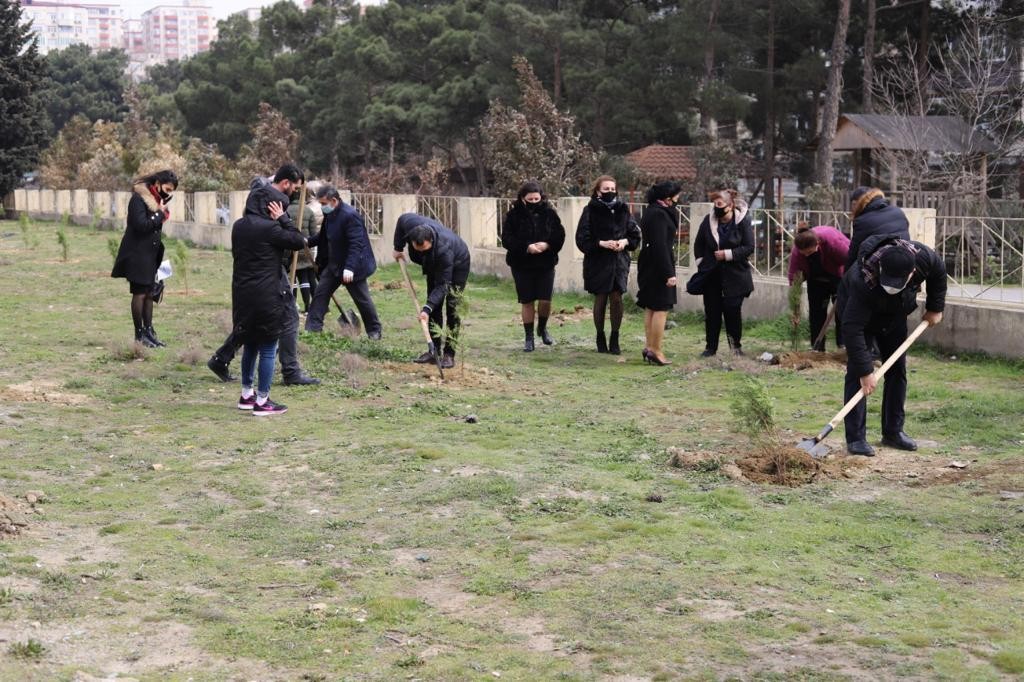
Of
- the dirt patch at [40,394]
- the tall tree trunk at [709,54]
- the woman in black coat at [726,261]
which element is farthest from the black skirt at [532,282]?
the tall tree trunk at [709,54]

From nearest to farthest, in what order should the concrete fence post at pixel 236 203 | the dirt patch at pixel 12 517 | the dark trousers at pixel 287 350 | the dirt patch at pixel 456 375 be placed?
1. the dirt patch at pixel 12 517
2. the dark trousers at pixel 287 350
3. the dirt patch at pixel 456 375
4. the concrete fence post at pixel 236 203

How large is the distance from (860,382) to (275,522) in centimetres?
363

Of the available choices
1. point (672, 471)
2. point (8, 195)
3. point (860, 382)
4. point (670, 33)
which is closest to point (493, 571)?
point (672, 471)

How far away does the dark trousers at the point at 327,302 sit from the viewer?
1335 cm

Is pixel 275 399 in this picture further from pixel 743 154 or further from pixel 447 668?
pixel 743 154

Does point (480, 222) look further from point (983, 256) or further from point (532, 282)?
point (983, 256)

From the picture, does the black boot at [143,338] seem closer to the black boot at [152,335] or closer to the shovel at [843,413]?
the black boot at [152,335]

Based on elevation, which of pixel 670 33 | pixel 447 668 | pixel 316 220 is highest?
pixel 670 33

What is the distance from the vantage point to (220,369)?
36.6 ft

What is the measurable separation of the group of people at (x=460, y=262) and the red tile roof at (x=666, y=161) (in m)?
25.2

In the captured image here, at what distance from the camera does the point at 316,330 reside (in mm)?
13602

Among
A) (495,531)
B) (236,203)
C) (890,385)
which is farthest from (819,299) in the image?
(236,203)

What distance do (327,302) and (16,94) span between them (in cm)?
3885

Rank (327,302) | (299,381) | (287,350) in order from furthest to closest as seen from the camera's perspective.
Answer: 1. (327,302)
2. (299,381)
3. (287,350)
